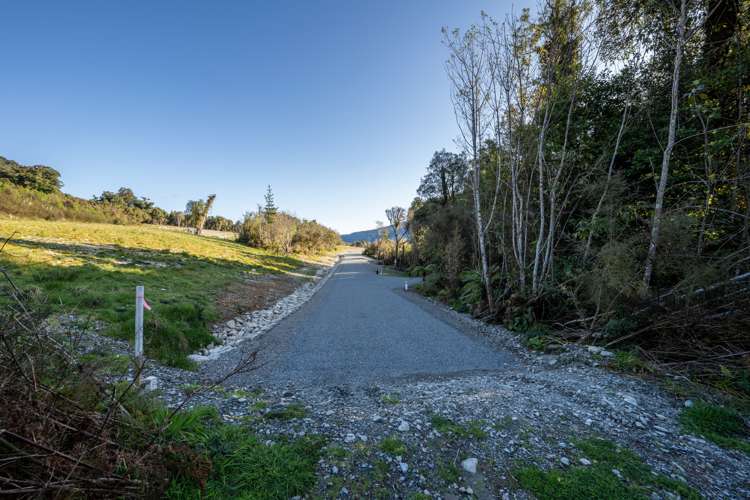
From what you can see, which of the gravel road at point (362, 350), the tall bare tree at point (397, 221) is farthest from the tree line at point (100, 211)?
the gravel road at point (362, 350)

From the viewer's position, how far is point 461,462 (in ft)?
8.52

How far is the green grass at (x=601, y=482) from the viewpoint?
2238mm

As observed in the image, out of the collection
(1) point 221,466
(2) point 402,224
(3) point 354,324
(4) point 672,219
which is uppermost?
(2) point 402,224

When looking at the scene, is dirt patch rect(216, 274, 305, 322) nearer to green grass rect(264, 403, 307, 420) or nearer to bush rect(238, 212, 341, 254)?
green grass rect(264, 403, 307, 420)

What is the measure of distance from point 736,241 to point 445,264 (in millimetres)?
9868

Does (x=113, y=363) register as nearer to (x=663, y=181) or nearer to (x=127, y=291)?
(x=127, y=291)

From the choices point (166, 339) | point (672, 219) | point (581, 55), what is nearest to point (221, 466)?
point (166, 339)

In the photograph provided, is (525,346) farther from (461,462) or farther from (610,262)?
(461,462)

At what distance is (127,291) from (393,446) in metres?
8.92

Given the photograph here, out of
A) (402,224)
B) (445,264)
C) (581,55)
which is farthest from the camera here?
(402,224)

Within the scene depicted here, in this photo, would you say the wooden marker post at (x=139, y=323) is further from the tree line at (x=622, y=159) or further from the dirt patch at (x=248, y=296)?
the tree line at (x=622, y=159)

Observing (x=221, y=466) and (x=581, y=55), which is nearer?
(x=221, y=466)

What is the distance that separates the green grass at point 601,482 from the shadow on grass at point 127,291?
167 inches

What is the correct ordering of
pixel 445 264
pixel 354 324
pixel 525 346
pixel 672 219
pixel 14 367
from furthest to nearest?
pixel 445 264 < pixel 354 324 < pixel 525 346 < pixel 672 219 < pixel 14 367
